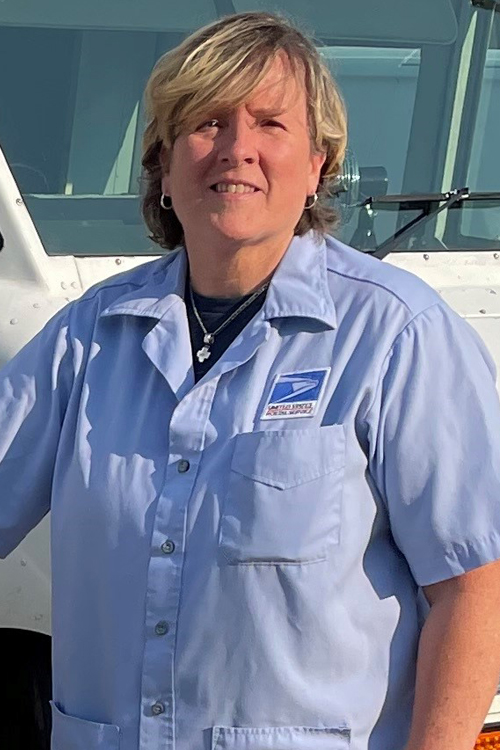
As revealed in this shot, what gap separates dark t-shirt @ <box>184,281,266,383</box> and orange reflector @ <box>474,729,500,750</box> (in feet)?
2.82

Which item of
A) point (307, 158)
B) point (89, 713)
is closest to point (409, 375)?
point (307, 158)

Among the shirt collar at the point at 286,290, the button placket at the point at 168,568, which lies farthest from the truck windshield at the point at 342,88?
the button placket at the point at 168,568

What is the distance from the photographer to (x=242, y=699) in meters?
1.85

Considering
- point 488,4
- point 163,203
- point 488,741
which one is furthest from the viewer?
point 488,4

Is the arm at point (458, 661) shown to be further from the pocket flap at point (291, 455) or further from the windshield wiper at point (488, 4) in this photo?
the windshield wiper at point (488, 4)

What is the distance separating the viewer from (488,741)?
7.94ft

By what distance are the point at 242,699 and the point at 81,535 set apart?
308 millimetres

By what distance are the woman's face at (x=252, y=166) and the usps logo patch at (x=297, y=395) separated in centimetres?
21

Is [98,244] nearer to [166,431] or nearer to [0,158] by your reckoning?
[0,158]

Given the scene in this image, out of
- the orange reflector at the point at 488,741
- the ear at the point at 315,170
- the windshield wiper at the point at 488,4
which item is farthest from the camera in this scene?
the windshield wiper at the point at 488,4

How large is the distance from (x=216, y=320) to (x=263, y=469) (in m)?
0.28

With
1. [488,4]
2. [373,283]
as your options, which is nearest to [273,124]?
[373,283]

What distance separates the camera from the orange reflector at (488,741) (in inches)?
95.0

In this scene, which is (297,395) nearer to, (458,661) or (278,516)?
(278,516)
